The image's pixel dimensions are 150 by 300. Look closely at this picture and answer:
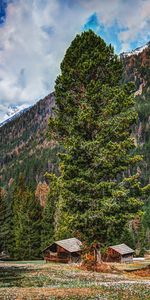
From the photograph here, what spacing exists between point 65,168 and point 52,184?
205 centimetres

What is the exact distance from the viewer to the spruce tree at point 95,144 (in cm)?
3344

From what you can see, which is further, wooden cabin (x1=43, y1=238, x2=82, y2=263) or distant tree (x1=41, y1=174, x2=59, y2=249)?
distant tree (x1=41, y1=174, x2=59, y2=249)

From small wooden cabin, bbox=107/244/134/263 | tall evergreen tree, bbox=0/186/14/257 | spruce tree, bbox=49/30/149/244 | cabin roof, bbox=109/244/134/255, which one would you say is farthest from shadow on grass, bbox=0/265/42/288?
cabin roof, bbox=109/244/134/255

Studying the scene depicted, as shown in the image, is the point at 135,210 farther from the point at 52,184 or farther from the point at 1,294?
the point at 1,294

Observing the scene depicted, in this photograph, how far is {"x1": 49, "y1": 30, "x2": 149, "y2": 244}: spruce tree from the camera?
3344 centimetres

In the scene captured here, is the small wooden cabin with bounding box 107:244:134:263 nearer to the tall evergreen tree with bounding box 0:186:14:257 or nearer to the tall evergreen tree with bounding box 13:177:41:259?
the tall evergreen tree with bounding box 13:177:41:259

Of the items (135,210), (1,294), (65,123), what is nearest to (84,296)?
(1,294)

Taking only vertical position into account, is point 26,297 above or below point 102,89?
below

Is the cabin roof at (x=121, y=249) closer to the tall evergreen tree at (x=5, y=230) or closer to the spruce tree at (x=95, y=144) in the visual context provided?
the tall evergreen tree at (x=5, y=230)

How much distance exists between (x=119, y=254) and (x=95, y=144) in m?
68.9

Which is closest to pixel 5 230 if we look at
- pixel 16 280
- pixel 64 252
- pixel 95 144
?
pixel 64 252

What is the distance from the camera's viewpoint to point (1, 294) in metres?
18.1

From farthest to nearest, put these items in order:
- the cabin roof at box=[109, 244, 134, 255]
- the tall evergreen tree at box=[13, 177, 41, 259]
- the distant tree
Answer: the cabin roof at box=[109, 244, 134, 255] → the distant tree → the tall evergreen tree at box=[13, 177, 41, 259]

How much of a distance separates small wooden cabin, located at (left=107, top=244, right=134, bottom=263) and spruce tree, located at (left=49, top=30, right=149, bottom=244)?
65095 millimetres
